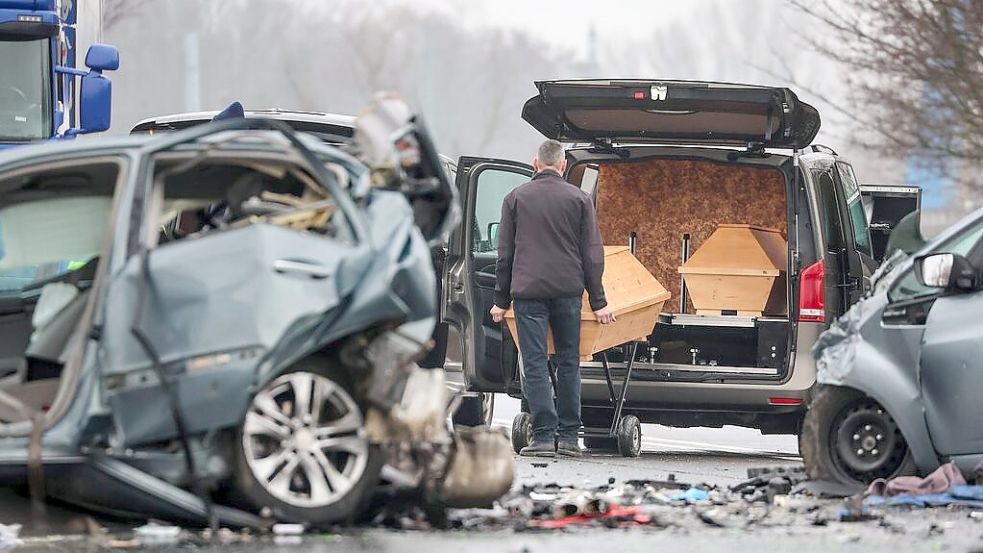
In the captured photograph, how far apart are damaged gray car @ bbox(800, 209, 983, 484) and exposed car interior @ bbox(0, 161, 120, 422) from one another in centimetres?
364

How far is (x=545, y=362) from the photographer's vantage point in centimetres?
1202

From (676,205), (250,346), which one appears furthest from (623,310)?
(250,346)

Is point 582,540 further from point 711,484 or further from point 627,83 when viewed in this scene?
point 627,83

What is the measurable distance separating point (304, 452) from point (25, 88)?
318 inches

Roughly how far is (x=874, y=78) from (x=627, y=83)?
1968 cm

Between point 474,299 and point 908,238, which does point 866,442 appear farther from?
point 474,299

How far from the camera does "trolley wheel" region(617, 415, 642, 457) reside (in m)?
12.4

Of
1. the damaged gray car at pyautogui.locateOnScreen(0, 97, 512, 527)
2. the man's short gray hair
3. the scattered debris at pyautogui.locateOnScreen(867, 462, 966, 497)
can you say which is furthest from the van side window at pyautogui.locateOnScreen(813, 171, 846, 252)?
the damaged gray car at pyautogui.locateOnScreen(0, 97, 512, 527)

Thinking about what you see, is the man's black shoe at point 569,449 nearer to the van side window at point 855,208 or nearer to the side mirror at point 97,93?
the van side window at point 855,208

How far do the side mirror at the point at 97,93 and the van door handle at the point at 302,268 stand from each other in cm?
712

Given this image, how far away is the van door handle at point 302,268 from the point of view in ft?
24.4

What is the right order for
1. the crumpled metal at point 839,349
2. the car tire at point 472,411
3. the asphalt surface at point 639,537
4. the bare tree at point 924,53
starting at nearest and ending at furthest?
1. the asphalt surface at point 639,537
2. the crumpled metal at point 839,349
3. the car tire at point 472,411
4. the bare tree at point 924,53

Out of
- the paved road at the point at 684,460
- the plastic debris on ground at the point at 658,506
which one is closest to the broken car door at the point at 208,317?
the plastic debris on ground at the point at 658,506

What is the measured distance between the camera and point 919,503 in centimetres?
882
